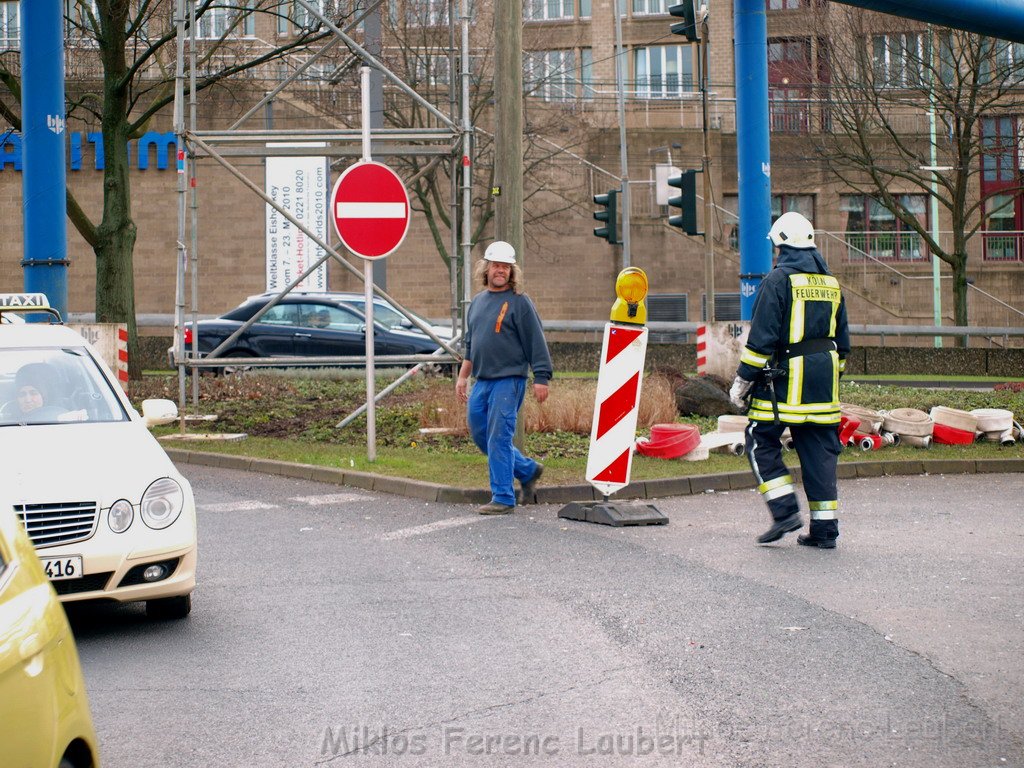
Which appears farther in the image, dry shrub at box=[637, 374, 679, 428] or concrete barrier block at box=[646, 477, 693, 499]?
dry shrub at box=[637, 374, 679, 428]

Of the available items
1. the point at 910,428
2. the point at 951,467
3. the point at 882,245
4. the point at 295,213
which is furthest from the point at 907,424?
the point at 882,245

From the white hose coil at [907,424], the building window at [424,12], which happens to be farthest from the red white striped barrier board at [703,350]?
the building window at [424,12]

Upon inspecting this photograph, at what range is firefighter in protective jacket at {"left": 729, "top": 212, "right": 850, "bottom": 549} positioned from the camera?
346 inches

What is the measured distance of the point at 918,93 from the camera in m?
34.0

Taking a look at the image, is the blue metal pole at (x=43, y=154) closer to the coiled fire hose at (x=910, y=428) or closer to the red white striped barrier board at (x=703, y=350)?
the red white striped barrier board at (x=703, y=350)

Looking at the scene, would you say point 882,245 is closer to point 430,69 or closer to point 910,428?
point 430,69

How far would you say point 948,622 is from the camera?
6.69 m

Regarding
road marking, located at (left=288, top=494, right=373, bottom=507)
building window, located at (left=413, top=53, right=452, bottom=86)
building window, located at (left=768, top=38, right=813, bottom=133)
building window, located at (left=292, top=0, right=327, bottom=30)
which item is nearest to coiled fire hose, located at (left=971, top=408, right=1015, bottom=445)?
road marking, located at (left=288, top=494, right=373, bottom=507)

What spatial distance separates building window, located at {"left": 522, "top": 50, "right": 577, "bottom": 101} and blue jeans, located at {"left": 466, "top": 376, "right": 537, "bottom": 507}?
27196mm

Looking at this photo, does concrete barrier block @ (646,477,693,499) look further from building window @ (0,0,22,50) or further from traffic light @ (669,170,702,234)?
building window @ (0,0,22,50)

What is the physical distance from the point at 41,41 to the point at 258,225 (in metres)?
22.7

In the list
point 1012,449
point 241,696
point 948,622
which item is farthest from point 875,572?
point 1012,449

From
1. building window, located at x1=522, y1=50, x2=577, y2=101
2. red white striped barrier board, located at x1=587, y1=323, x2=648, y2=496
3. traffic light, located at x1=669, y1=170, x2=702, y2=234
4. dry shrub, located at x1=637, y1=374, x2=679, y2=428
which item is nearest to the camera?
red white striped barrier board, located at x1=587, y1=323, x2=648, y2=496

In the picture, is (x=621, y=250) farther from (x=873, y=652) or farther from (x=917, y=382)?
(x=873, y=652)
